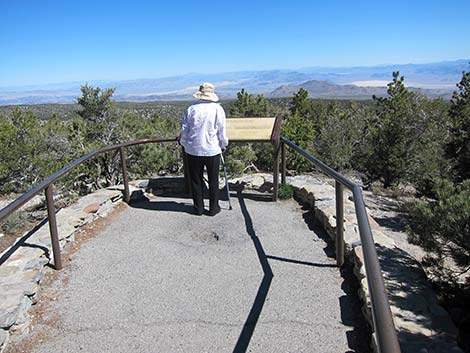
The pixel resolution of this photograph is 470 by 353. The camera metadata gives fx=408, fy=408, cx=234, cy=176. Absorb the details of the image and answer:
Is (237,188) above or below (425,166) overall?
above

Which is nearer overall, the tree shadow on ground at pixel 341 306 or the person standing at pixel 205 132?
the tree shadow on ground at pixel 341 306

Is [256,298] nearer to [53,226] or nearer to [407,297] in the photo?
[407,297]

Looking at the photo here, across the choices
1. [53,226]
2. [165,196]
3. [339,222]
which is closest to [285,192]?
[165,196]

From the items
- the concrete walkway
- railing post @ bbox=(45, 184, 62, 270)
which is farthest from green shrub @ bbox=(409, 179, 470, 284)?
railing post @ bbox=(45, 184, 62, 270)

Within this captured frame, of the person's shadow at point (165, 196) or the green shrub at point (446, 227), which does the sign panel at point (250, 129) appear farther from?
the green shrub at point (446, 227)

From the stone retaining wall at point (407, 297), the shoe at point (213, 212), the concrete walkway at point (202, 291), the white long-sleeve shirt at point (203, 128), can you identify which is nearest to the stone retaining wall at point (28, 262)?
the concrete walkway at point (202, 291)

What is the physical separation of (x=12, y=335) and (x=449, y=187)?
4.47 meters

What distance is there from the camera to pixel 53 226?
3928mm

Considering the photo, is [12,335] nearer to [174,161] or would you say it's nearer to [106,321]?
[106,321]

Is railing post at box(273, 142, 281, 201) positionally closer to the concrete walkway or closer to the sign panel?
the sign panel

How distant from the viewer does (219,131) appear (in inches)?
210


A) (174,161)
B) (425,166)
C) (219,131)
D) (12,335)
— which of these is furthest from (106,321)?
(425,166)

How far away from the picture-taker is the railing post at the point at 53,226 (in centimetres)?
385

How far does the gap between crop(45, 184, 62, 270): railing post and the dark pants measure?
196cm
